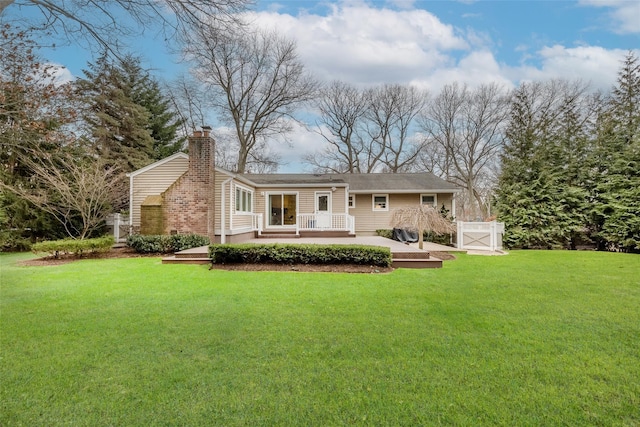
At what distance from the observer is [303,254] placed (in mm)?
8266

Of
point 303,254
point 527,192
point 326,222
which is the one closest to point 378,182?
point 326,222

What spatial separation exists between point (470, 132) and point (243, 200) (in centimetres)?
1988

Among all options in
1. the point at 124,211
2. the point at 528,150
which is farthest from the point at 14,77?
the point at 528,150

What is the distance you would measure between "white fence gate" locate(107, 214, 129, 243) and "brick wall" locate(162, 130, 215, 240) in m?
3.69


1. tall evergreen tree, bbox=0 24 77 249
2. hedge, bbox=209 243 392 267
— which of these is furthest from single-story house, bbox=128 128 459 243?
tall evergreen tree, bbox=0 24 77 249

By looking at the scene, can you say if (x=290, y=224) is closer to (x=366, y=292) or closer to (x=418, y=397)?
(x=366, y=292)

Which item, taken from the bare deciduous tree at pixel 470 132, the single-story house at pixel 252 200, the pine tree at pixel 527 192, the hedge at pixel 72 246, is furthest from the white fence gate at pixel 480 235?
the hedge at pixel 72 246

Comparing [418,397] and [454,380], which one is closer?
[418,397]

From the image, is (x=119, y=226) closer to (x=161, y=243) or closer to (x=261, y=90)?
(x=161, y=243)

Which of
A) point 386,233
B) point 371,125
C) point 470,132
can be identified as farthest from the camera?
point 371,125

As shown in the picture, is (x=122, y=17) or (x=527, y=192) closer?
(x=122, y=17)

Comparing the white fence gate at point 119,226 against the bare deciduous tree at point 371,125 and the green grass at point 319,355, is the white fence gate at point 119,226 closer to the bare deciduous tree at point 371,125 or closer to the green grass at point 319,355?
the green grass at point 319,355

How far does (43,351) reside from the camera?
3211mm

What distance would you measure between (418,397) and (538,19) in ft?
36.1
